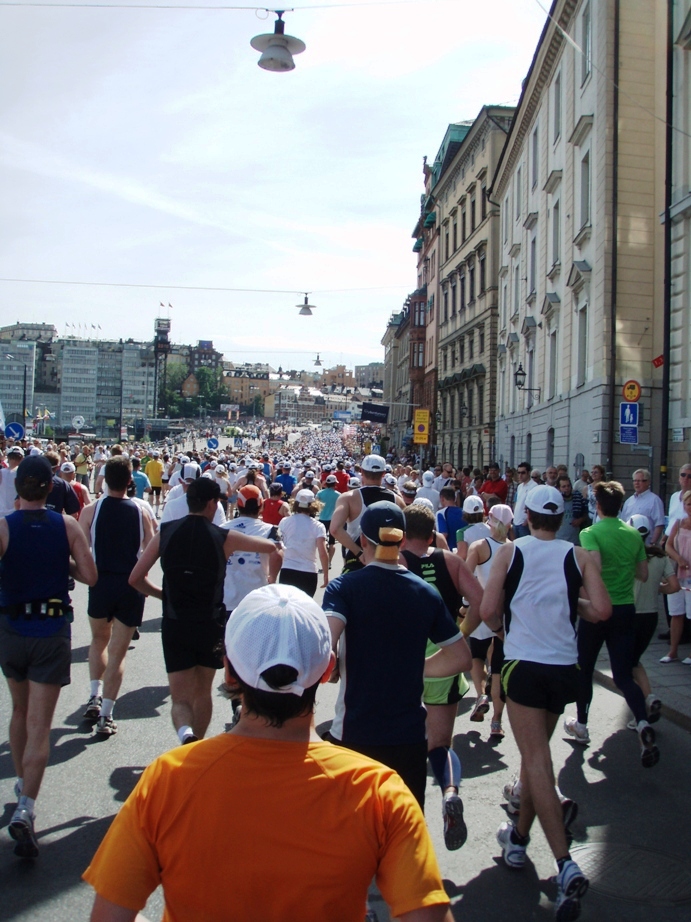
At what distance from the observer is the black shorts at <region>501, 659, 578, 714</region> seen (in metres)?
4.11

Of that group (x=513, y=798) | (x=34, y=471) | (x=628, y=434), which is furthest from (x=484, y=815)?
(x=628, y=434)

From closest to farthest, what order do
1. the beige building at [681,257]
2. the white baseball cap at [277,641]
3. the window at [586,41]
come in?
the white baseball cap at [277,641], the beige building at [681,257], the window at [586,41]

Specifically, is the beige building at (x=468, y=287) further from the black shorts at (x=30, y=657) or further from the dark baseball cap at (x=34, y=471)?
the black shorts at (x=30, y=657)

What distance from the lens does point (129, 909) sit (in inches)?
65.1

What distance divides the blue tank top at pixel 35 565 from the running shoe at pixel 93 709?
1913 mm

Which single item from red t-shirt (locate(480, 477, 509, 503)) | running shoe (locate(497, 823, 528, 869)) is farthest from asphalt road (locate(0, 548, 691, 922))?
red t-shirt (locate(480, 477, 509, 503))

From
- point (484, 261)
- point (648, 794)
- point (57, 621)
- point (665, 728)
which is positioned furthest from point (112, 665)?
point (484, 261)

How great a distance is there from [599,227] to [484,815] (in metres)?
17.5

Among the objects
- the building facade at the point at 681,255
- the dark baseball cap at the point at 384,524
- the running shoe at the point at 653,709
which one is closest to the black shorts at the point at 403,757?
the dark baseball cap at the point at 384,524

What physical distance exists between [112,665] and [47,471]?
1.99 meters

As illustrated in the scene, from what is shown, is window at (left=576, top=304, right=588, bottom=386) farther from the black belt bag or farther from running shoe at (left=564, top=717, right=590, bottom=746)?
the black belt bag

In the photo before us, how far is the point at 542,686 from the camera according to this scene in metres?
4.12

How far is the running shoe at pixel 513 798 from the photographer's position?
4.68 meters

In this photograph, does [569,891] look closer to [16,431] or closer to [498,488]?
[498,488]
